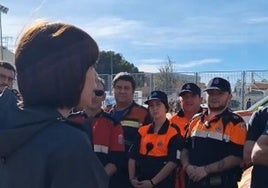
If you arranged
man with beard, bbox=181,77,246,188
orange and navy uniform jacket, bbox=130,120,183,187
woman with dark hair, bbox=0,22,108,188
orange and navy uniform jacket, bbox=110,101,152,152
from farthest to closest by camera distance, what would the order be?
orange and navy uniform jacket, bbox=110,101,152,152
orange and navy uniform jacket, bbox=130,120,183,187
man with beard, bbox=181,77,246,188
woman with dark hair, bbox=0,22,108,188

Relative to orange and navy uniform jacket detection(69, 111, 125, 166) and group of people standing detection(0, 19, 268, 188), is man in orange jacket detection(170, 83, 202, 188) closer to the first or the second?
group of people standing detection(0, 19, 268, 188)

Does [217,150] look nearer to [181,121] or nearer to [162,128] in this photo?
[162,128]

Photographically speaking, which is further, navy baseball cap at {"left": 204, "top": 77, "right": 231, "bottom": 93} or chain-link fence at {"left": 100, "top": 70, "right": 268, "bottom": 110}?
chain-link fence at {"left": 100, "top": 70, "right": 268, "bottom": 110}

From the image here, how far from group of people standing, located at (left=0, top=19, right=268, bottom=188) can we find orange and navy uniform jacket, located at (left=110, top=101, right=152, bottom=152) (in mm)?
11

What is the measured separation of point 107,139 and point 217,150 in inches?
42.7

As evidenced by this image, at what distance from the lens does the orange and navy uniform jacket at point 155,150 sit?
4.62 meters

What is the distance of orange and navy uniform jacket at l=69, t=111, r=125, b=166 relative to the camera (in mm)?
4535

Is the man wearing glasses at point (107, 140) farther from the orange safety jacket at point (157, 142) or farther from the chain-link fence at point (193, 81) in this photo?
the chain-link fence at point (193, 81)

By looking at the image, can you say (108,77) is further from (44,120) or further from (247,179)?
(44,120)

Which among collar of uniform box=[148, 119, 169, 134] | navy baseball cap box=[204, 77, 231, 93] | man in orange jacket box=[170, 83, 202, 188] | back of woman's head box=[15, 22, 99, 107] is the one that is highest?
back of woman's head box=[15, 22, 99, 107]

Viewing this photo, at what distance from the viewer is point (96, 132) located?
4.55m

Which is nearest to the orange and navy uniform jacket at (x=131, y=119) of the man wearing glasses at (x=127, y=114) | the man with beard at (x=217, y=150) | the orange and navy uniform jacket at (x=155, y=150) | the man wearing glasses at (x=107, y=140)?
the man wearing glasses at (x=127, y=114)

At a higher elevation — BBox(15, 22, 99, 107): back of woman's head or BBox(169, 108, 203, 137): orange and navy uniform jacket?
BBox(15, 22, 99, 107): back of woman's head

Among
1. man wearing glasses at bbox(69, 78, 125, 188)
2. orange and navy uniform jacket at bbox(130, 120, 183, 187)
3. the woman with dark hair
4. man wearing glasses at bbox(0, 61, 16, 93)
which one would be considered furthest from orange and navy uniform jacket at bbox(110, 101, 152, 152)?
the woman with dark hair
